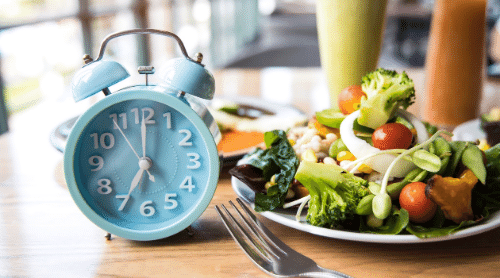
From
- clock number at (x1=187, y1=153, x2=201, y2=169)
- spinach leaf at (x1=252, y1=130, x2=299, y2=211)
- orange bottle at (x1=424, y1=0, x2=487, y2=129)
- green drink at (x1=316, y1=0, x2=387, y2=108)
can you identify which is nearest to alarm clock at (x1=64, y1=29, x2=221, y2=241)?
clock number at (x1=187, y1=153, x2=201, y2=169)

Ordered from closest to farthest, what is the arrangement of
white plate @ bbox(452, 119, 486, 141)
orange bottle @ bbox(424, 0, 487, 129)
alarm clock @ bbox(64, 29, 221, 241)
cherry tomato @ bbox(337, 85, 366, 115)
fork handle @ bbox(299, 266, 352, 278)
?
1. fork handle @ bbox(299, 266, 352, 278)
2. alarm clock @ bbox(64, 29, 221, 241)
3. cherry tomato @ bbox(337, 85, 366, 115)
4. white plate @ bbox(452, 119, 486, 141)
5. orange bottle @ bbox(424, 0, 487, 129)

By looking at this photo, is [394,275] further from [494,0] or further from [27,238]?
[494,0]

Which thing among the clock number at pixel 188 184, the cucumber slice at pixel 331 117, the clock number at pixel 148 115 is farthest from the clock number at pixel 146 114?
the cucumber slice at pixel 331 117

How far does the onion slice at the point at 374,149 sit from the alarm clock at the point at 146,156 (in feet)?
0.76

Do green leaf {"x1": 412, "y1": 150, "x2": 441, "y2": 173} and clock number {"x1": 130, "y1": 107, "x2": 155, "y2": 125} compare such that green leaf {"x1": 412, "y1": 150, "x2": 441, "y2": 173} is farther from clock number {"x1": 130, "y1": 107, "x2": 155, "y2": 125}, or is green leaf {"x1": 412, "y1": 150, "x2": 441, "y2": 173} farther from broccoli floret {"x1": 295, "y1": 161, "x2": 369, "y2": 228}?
clock number {"x1": 130, "y1": 107, "x2": 155, "y2": 125}

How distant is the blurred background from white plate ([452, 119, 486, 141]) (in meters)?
0.76

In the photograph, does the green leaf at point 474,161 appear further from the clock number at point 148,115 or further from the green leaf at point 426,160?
the clock number at point 148,115

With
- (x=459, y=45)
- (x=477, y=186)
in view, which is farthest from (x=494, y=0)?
(x=477, y=186)

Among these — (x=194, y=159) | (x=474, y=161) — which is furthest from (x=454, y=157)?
(x=194, y=159)

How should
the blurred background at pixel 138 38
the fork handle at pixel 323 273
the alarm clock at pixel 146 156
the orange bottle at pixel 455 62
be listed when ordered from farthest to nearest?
the blurred background at pixel 138 38, the orange bottle at pixel 455 62, the alarm clock at pixel 146 156, the fork handle at pixel 323 273

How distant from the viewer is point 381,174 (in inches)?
29.6

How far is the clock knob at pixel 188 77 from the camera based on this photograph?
703 millimetres

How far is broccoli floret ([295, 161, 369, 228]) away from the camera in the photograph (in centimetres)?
69

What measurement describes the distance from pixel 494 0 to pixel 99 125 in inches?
301
